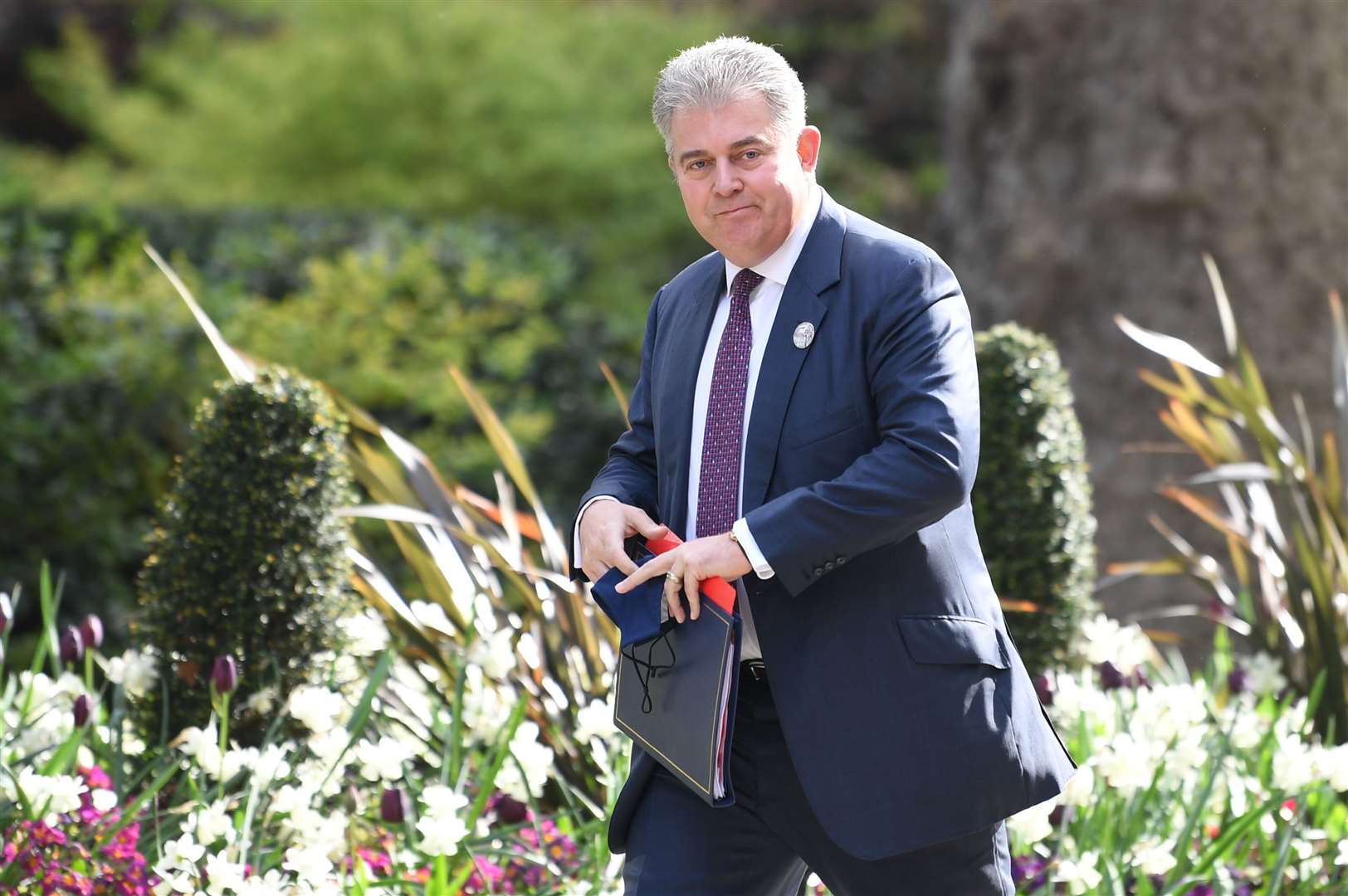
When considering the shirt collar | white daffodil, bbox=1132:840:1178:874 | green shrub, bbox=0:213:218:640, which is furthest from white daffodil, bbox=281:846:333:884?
green shrub, bbox=0:213:218:640

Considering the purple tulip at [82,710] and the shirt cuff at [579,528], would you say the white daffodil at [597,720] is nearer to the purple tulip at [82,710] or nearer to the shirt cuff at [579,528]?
the shirt cuff at [579,528]

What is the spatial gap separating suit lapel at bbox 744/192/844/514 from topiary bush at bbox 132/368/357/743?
5.07 feet

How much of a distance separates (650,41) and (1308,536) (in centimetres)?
847

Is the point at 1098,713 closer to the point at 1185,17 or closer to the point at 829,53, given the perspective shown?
the point at 1185,17

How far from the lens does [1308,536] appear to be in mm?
3920

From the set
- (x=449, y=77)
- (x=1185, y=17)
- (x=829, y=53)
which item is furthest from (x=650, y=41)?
(x=1185, y=17)

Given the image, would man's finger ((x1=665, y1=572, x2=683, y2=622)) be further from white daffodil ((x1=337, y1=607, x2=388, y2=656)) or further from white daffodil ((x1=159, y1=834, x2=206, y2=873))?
white daffodil ((x1=337, y1=607, x2=388, y2=656))

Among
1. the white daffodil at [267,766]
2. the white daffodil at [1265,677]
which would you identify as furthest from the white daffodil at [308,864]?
the white daffodil at [1265,677]

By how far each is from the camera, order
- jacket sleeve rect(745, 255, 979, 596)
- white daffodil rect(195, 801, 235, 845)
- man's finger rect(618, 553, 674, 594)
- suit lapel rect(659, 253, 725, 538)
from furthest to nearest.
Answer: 1. white daffodil rect(195, 801, 235, 845)
2. suit lapel rect(659, 253, 725, 538)
3. man's finger rect(618, 553, 674, 594)
4. jacket sleeve rect(745, 255, 979, 596)

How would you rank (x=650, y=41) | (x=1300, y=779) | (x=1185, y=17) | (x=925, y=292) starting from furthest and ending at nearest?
1. (x=650, y=41)
2. (x=1185, y=17)
3. (x=1300, y=779)
4. (x=925, y=292)

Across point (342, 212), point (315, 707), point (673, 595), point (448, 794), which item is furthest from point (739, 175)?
point (342, 212)

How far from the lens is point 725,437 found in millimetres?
2240

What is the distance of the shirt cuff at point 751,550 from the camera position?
79.0 inches

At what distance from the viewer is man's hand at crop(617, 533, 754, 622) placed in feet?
6.72
